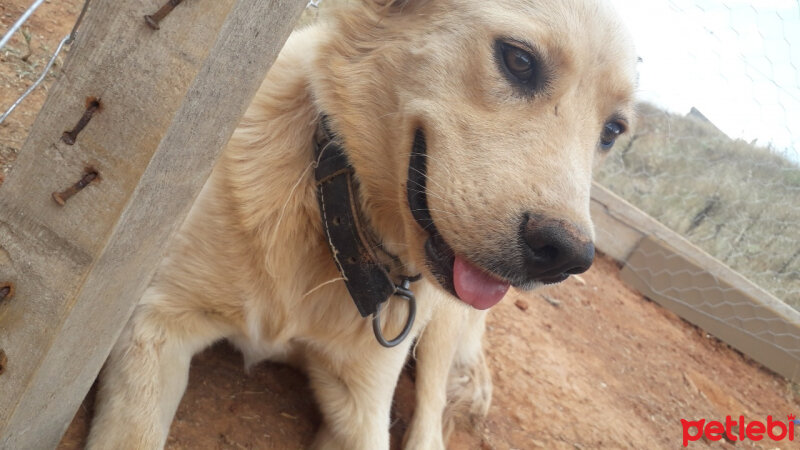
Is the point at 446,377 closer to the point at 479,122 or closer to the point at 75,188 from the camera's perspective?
the point at 479,122

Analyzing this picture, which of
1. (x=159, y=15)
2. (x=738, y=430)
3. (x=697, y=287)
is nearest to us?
(x=159, y=15)

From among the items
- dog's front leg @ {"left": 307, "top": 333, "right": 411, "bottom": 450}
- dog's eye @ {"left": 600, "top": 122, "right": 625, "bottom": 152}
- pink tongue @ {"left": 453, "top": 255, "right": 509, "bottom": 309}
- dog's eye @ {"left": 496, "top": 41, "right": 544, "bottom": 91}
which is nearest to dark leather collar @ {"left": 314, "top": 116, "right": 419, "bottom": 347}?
pink tongue @ {"left": 453, "top": 255, "right": 509, "bottom": 309}

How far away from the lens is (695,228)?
6.20 meters

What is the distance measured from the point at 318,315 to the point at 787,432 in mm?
3677

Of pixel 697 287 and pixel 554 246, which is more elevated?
pixel 554 246

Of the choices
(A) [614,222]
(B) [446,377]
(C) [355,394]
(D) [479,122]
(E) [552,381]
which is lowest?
(A) [614,222]

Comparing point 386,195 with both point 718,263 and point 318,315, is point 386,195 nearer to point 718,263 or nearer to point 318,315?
point 318,315

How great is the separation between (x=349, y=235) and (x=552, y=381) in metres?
1.92

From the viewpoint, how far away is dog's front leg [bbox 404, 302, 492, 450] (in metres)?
2.48

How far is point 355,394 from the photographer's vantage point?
6.96 ft

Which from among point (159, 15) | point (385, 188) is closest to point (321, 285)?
point (385, 188)

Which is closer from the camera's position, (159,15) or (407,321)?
(159,15)

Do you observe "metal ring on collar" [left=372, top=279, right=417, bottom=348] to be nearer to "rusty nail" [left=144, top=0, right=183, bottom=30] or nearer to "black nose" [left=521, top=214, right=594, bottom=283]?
"black nose" [left=521, top=214, right=594, bottom=283]

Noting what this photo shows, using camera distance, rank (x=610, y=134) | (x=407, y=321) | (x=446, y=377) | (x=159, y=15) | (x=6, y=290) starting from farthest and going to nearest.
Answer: (x=446, y=377), (x=610, y=134), (x=407, y=321), (x=6, y=290), (x=159, y=15)
